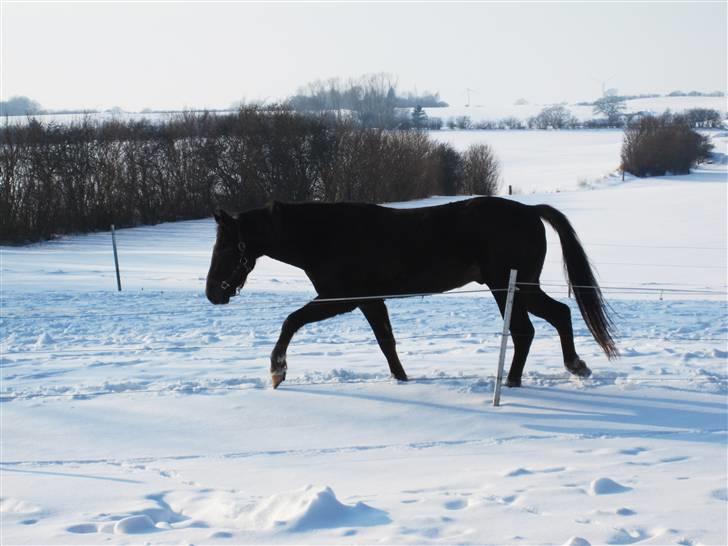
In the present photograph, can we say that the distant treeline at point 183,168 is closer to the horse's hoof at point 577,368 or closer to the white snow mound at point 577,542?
the horse's hoof at point 577,368

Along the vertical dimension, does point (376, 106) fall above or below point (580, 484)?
above

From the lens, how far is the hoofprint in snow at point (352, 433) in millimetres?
3988

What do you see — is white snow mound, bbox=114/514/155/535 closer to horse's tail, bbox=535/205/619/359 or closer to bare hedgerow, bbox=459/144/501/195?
horse's tail, bbox=535/205/619/359

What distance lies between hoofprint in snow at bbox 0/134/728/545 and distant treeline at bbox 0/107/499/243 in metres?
20.0

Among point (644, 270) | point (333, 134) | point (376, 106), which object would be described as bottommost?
point (644, 270)

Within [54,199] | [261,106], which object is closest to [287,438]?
[54,199]

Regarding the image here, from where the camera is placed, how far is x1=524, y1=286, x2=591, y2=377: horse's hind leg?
273 inches

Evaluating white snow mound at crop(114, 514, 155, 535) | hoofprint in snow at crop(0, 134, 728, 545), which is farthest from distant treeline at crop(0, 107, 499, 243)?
white snow mound at crop(114, 514, 155, 535)

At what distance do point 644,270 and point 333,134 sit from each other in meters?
23.5

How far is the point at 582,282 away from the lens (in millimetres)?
7238

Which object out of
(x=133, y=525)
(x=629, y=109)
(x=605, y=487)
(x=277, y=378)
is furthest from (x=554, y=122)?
(x=133, y=525)

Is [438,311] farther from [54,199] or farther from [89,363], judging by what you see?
[54,199]

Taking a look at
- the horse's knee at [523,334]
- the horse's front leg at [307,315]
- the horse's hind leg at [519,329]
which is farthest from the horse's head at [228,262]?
the horse's knee at [523,334]

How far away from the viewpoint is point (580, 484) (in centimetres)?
453
